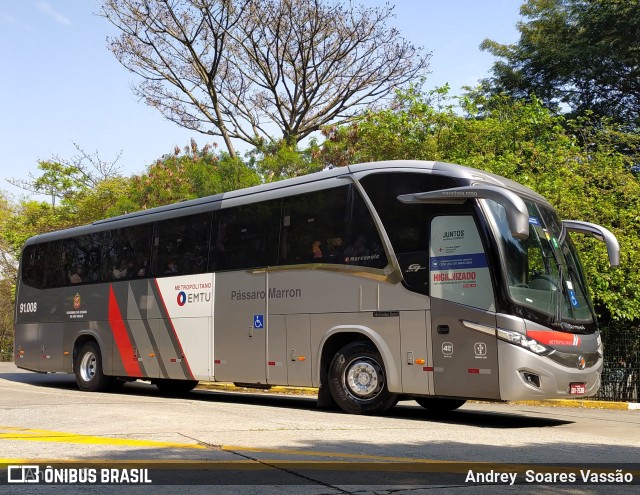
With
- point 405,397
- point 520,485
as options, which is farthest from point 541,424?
point 520,485

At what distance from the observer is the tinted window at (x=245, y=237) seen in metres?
13.2

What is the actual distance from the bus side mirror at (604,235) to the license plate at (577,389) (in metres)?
2.02

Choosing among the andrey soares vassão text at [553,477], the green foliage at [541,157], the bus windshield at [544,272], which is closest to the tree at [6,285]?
the green foliage at [541,157]

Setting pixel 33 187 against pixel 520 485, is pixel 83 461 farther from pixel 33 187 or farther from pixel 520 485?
pixel 33 187

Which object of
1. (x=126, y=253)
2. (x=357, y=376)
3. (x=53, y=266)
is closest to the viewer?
(x=357, y=376)

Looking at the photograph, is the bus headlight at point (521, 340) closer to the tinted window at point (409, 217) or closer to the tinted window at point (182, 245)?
the tinted window at point (409, 217)

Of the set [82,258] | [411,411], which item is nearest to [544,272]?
[411,411]

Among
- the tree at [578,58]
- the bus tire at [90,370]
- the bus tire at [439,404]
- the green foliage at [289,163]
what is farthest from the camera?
the tree at [578,58]

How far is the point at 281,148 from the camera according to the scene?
26234mm

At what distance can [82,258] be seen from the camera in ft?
57.5

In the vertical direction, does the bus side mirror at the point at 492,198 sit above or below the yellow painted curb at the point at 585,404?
above

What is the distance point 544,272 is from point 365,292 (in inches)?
101

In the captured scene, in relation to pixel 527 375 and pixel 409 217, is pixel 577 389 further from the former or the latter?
pixel 409 217

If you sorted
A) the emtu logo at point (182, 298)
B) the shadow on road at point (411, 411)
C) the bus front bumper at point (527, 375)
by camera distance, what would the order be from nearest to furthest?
the bus front bumper at point (527, 375) → the shadow on road at point (411, 411) → the emtu logo at point (182, 298)
